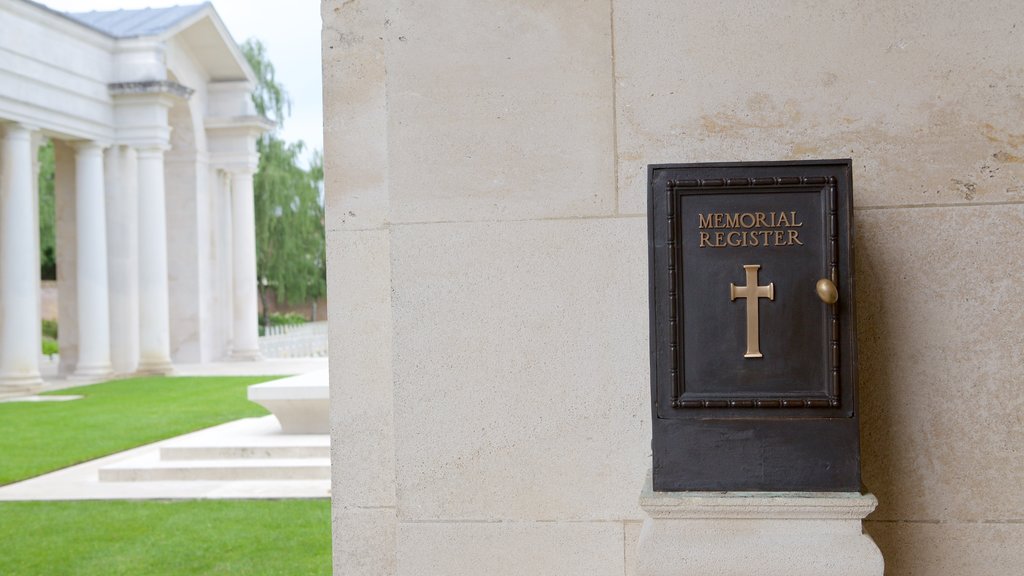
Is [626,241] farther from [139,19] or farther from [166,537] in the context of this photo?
[139,19]

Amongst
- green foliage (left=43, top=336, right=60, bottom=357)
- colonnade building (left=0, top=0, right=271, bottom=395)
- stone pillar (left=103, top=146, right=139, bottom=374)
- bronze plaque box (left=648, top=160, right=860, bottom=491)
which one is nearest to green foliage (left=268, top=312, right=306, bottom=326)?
green foliage (left=43, top=336, right=60, bottom=357)

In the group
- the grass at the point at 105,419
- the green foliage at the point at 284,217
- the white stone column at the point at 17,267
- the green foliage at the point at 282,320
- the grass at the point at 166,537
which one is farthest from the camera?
the green foliage at the point at 282,320

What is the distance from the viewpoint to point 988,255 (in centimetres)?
402

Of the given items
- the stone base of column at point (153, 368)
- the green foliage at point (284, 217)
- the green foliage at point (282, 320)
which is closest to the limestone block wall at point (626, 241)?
the stone base of column at point (153, 368)

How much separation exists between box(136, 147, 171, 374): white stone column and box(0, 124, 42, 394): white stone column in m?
4.76

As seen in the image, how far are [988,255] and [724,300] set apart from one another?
1.21 metres

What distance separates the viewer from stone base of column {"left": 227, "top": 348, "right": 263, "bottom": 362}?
37.1m

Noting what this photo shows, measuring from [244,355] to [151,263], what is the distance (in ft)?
23.4

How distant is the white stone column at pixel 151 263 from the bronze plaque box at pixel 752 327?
2902cm

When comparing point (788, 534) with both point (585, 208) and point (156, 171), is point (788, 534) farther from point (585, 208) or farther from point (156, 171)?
point (156, 171)

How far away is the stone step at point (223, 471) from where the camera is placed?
483 inches

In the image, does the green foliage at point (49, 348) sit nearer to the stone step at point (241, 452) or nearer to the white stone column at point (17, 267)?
the white stone column at point (17, 267)

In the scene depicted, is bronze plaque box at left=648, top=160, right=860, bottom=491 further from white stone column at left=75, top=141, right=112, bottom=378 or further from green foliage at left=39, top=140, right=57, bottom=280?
green foliage at left=39, top=140, right=57, bottom=280

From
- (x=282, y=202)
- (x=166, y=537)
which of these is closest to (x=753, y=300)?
(x=166, y=537)
